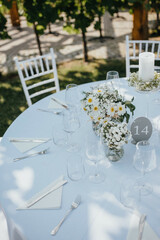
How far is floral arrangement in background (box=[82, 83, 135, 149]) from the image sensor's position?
1.71 metres

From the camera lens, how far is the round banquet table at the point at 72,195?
4.76 feet

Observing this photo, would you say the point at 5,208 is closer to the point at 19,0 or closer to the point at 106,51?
the point at 19,0

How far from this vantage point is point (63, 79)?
551 cm

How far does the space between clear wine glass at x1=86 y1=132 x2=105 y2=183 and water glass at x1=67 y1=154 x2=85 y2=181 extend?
78 millimetres

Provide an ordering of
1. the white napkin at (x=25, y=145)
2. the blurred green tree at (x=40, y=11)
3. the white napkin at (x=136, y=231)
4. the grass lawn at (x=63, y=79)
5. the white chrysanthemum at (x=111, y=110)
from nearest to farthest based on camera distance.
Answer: the white napkin at (x=136, y=231) < the white chrysanthemum at (x=111, y=110) < the white napkin at (x=25, y=145) < the grass lawn at (x=63, y=79) < the blurred green tree at (x=40, y=11)

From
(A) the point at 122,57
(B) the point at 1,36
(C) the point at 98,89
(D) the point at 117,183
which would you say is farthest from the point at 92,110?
(A) the point at 122,57

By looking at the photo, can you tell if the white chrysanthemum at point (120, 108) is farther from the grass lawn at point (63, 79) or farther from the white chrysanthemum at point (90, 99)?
the grass lawn at point (63, 79)

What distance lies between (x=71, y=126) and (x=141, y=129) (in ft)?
1.87

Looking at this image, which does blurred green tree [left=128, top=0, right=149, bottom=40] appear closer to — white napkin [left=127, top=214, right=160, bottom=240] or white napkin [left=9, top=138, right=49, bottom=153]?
white napkin [left=9, top=138, right=49, bottom=153]

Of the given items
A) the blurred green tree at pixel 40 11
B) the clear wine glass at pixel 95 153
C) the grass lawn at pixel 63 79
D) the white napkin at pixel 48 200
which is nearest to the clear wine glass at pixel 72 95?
the clear wine glass at pixel 95 153

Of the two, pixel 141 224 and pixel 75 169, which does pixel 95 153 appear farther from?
pixel 141 224

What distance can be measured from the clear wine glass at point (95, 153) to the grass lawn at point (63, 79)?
2.83 m

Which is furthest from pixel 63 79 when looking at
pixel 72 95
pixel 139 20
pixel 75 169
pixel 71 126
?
pixel 75 169

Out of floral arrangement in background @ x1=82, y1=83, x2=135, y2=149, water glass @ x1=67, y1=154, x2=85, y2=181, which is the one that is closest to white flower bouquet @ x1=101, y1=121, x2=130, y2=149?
floral arrangement in background @ x1=82, y1=83, x2=135, y2=149
